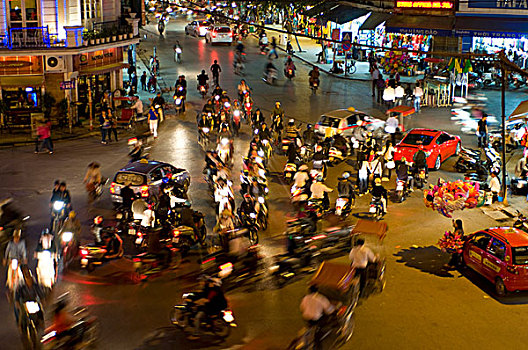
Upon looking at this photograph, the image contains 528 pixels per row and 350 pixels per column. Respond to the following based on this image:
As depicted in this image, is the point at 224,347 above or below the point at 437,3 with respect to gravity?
below

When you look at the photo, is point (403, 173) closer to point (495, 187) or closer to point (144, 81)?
point (495, 187)

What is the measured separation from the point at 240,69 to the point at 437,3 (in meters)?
12.5

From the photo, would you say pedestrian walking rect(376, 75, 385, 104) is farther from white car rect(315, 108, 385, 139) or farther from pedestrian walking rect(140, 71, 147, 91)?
pedestrian walking rect(140, 71, 147, 91)

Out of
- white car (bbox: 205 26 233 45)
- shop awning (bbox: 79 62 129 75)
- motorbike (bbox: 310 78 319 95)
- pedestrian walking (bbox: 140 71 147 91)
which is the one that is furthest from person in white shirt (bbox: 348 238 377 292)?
white car (bbox: 205 26 233 45)

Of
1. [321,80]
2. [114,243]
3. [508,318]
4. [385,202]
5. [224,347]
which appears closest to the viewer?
[224,347]

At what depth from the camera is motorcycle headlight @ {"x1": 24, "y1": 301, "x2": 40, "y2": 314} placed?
1311 cm

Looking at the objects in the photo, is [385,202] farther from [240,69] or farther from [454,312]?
[240,69]

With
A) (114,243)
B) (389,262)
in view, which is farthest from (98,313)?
(389,262)

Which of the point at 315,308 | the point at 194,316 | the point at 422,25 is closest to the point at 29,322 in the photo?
the point at 194,316

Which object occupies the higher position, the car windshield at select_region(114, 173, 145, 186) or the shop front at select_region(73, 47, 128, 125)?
the shop front at select_region(73, 47, 128, 125)

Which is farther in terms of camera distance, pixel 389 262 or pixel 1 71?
pixel 1 71

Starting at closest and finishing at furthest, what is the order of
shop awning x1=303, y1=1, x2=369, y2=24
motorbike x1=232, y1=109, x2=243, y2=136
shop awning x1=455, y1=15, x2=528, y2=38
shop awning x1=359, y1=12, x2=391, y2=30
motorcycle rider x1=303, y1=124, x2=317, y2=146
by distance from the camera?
motorcycle rider x1=303, y1=124, x2=317, y2=146 → motorbike x1=232, y1=109, x2=243, y2=136 → shop awning x1=455, y1=15, x2=528, y2=38 → shop awning x1=359, y1=12, x2=391, y2=30 → shop awning x1=303, y1=1, x2=369, y2=24

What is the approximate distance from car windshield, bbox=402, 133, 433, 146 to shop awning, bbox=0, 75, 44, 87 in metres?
15.6

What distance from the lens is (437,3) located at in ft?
135
